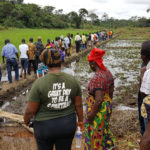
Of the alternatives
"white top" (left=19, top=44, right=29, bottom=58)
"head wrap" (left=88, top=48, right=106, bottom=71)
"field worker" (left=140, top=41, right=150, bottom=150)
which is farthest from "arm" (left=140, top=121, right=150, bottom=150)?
"white top" (left=19, top=44, right=29, bottom=58)

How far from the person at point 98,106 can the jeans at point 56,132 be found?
429 millimetres

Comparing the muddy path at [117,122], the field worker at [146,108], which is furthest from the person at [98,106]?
the muddy path at [117,122]

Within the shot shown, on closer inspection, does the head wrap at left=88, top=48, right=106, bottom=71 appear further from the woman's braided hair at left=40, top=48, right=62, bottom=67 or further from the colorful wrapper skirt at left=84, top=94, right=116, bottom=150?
the woman's braided hair at left=40, top=48, right=62, bottom=67

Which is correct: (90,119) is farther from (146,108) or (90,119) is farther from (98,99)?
(146,108)

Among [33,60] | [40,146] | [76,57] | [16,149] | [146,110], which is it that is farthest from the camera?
[76,57]

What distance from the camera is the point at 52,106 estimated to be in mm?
2322

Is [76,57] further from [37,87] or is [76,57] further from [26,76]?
[37,87]

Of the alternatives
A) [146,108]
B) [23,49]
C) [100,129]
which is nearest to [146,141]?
[146,108]

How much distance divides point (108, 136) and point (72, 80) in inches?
40.3

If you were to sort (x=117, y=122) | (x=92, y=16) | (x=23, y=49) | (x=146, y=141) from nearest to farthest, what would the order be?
(x=146, y=141) < (x=117, y=122) < (x=23, y=49) < (x=92, y=16)

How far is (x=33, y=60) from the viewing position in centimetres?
938

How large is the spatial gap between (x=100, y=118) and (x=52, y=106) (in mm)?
769

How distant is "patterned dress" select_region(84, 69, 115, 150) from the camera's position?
8.95 ft

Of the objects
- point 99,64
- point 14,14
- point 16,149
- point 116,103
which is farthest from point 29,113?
point 14,14
